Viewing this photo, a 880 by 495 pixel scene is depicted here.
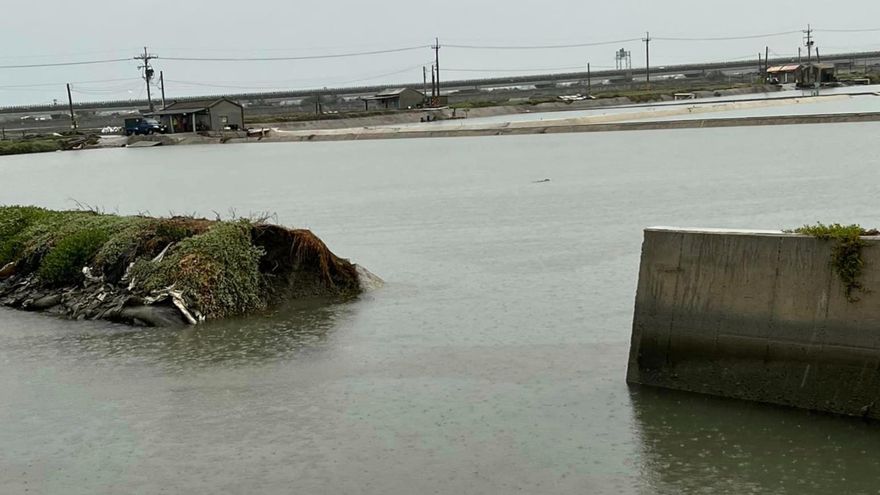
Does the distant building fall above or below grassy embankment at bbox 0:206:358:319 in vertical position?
above

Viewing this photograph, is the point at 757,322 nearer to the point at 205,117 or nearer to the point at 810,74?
the point at 205,117

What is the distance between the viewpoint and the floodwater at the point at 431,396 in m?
9.52

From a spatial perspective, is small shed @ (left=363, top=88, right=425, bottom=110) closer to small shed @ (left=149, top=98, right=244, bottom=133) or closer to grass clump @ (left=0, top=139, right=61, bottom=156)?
small shed @ (left=149, top=98, right=244, bottom=133)

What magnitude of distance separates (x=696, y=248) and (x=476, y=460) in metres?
2.94

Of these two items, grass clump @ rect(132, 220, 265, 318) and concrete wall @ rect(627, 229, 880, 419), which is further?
grass clump @ rect(132, 220, 265, 318)

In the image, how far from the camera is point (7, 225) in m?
21.9

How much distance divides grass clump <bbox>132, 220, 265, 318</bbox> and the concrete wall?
7.10 meters

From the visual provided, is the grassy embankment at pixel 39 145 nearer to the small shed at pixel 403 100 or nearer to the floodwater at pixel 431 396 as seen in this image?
the small shed at pixel 403 100

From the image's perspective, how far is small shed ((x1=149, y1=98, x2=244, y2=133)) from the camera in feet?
298

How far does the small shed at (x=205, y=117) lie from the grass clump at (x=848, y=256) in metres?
84.5

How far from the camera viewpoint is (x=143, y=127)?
95188 millimetres

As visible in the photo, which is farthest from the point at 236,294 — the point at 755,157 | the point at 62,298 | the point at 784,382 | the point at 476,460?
the point at 755,157

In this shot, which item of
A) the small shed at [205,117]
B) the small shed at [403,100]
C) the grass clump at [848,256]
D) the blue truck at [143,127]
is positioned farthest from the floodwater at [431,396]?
the small shed at [403,100]

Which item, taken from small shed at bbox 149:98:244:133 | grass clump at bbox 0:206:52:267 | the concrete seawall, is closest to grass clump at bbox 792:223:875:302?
grass clump at bbox 0:206:52:267
